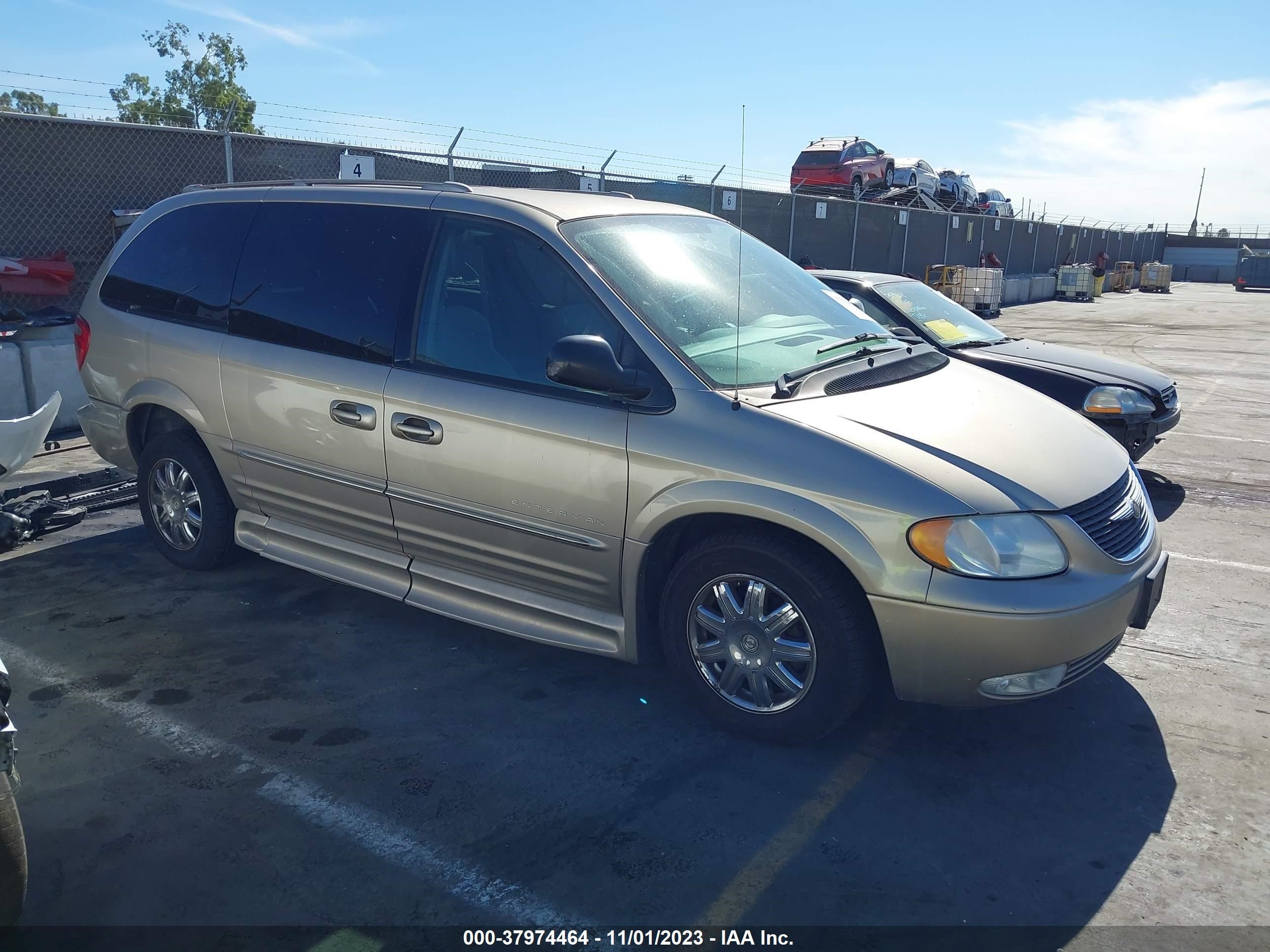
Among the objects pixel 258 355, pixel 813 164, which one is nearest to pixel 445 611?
pixel 258 355

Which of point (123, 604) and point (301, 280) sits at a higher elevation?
point (301, 280)

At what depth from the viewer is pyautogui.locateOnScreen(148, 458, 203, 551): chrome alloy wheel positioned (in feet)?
16.5

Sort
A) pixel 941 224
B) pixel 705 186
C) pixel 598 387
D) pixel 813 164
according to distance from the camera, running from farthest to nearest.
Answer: pixel 941 224, pixel 813 164, pixel 705 186, pixel 598 387

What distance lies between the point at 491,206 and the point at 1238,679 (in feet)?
12.4

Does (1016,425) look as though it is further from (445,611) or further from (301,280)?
(301,280)

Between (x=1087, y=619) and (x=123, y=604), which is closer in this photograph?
(x=1087, y=619)

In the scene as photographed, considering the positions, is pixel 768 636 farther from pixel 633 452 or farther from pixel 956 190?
pixel 956 190

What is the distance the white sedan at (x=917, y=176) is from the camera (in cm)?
2764

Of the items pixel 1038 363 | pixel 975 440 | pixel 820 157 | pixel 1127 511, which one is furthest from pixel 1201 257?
pixel 975 440

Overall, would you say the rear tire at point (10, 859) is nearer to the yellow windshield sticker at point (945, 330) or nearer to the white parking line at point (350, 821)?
the white parking line at point (350, 821)

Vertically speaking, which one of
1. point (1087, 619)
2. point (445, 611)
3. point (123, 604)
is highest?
point (1087, 619)

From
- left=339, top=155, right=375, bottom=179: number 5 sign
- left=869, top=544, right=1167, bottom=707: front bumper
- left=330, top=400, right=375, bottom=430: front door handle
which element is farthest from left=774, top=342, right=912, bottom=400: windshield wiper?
left=339, top=155, right=375, bottom=179: number 5 sign

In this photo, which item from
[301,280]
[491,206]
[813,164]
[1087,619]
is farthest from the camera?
[813,164]

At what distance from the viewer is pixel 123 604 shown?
4762mm
